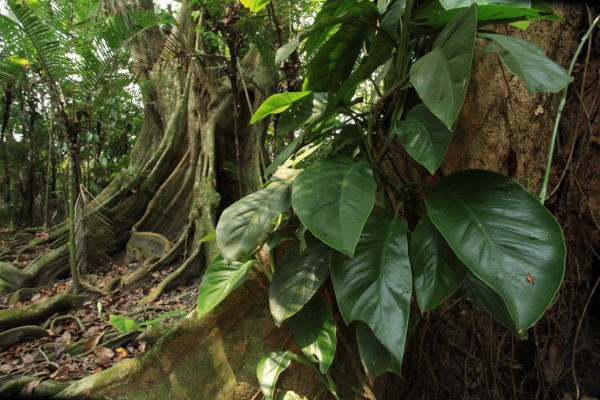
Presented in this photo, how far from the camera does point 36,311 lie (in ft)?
10.7

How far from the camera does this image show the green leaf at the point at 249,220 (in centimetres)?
115

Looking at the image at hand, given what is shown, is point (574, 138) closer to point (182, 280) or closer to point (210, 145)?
point (182, 280)

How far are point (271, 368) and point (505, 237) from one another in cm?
84

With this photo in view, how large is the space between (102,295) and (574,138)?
3.72 m

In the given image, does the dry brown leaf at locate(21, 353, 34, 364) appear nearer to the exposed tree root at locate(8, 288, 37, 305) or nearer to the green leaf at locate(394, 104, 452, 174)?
the exposed tree root at locate(8, 288, 37, 305)

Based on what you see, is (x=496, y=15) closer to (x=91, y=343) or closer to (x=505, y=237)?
(x=505, y=237)

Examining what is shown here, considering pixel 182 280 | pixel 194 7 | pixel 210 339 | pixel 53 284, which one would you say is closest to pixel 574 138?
pixel 210 339

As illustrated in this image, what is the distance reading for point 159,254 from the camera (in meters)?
4.49

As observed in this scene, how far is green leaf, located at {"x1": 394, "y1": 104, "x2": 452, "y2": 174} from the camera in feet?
3.65

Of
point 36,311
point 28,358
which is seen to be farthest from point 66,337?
point 36,311

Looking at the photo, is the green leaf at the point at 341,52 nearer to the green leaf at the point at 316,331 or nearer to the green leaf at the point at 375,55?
the green leaf at the point at 375,55

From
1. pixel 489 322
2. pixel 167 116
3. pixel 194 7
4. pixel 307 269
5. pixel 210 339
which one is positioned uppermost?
pixel 194 7

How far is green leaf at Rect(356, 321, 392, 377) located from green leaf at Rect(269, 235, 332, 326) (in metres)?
0.19

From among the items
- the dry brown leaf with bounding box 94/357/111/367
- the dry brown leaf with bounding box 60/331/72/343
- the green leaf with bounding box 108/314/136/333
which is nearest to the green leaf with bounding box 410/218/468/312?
the green leaf with bounding box 108/314/136/333
